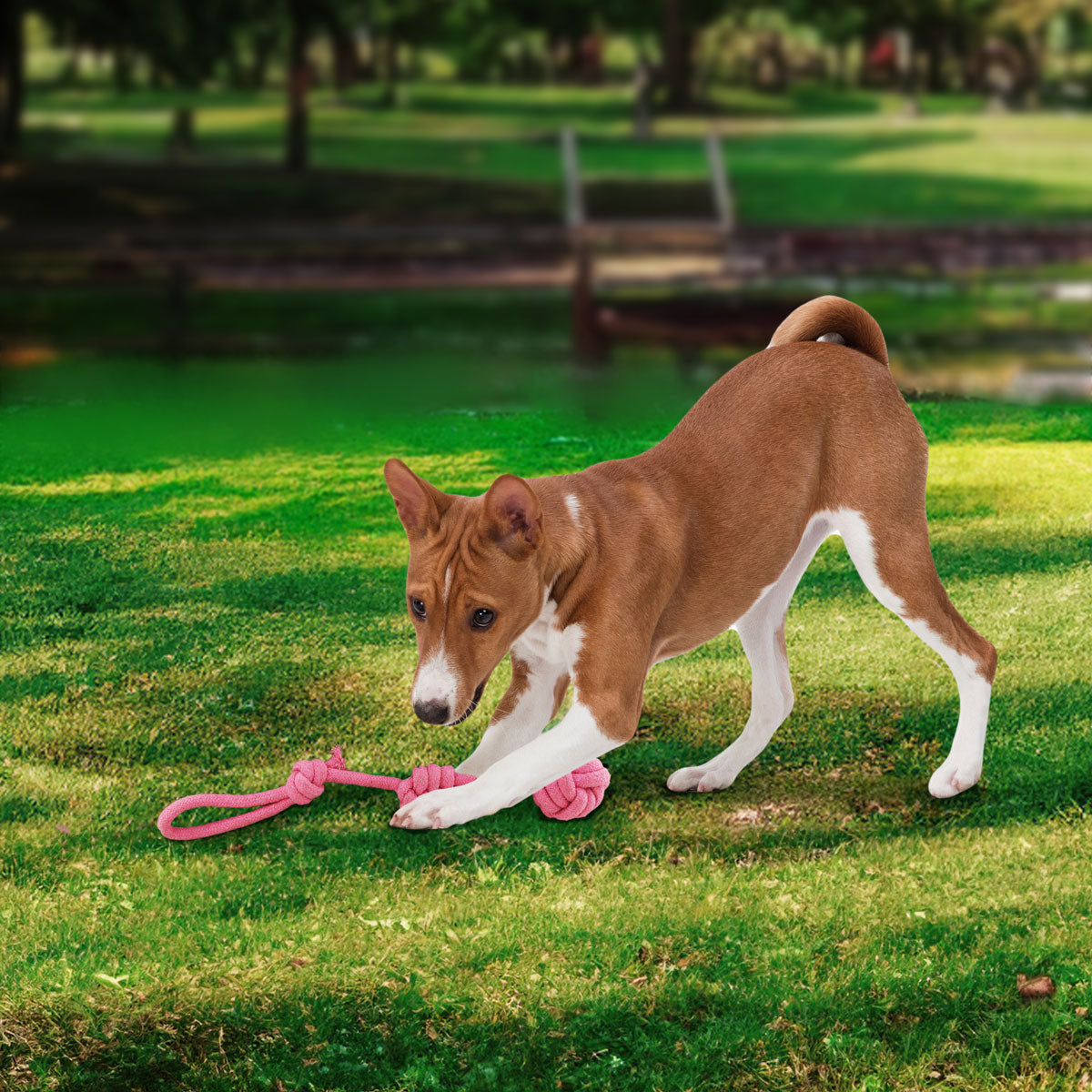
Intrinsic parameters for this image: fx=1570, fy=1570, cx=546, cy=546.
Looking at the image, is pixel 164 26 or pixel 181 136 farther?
pixel 181 136

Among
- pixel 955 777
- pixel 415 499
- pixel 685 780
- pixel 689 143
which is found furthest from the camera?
pixel 689 143

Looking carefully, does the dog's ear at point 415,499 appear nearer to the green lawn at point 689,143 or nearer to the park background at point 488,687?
the park background at point 488,687

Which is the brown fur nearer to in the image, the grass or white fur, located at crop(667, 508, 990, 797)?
white fur, located at crop(667, 508, 990, 797)

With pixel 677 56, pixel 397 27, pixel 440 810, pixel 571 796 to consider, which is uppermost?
pixel 397 27

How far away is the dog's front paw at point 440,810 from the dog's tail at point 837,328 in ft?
5.64

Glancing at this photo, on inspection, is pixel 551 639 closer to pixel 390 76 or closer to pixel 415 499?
pixel 415 499

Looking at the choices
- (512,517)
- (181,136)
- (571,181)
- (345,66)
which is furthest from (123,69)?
(512,517)

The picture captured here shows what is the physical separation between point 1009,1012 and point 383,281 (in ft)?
63.0

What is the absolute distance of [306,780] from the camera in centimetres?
481

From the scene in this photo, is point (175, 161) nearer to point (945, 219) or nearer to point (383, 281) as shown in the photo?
point (383, 281)

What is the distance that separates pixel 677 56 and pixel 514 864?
2592 centimetres

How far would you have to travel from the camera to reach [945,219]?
28766 mm

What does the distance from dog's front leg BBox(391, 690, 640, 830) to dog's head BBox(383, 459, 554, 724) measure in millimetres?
262

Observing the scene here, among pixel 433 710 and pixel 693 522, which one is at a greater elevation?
pixel 693 522
